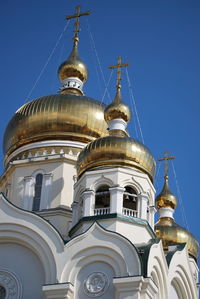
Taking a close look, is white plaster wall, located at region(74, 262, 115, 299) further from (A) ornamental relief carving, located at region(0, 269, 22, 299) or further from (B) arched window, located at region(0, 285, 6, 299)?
(B) arched window, located at region(0, 285, 6, 299)

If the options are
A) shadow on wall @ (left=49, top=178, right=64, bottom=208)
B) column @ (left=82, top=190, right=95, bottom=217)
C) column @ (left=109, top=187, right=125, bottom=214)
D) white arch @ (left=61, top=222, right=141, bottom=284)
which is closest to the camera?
white arch @ (left=61, top=222, right=141, bottom=284)

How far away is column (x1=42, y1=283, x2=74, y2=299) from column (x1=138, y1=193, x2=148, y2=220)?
2.61 m

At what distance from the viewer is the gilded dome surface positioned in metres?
21.3

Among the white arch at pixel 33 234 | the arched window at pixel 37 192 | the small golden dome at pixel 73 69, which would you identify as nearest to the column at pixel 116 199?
the white arch at pixel 33 234

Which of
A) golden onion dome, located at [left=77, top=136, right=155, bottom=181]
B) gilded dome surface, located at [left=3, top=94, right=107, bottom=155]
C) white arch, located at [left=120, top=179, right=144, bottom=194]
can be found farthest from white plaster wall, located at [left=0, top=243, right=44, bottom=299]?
gilded dome surface, located at [left=3, top=94, right=107, bottom=155]

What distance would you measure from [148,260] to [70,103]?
22.1ft

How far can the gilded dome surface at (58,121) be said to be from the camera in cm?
2131

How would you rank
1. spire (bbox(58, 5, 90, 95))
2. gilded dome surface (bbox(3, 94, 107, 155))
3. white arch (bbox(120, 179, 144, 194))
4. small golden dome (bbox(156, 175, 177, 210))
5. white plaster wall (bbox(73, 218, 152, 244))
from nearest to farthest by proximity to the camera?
white plaster wall (bbox(73, 218, 152, 244)), white arch (bbox(120, 179, 144, 194)), gilded dome surface (bbox(3, 94, 107, 155)), small golden dome (bbox(156, 175, 177, 210)), spire (bbox(58, 5, 90, 95))

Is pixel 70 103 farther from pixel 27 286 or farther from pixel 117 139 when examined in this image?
pixel 27 286

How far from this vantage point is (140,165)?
723 inches

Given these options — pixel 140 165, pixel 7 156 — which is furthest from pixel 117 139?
pixel 7 156

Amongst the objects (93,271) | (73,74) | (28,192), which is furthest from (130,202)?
(73,74)

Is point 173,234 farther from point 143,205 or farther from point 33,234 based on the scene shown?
point 33,234

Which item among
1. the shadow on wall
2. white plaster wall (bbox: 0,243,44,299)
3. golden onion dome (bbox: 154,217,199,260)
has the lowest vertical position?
white plaster wall (bbox: 0,243,44,299)
